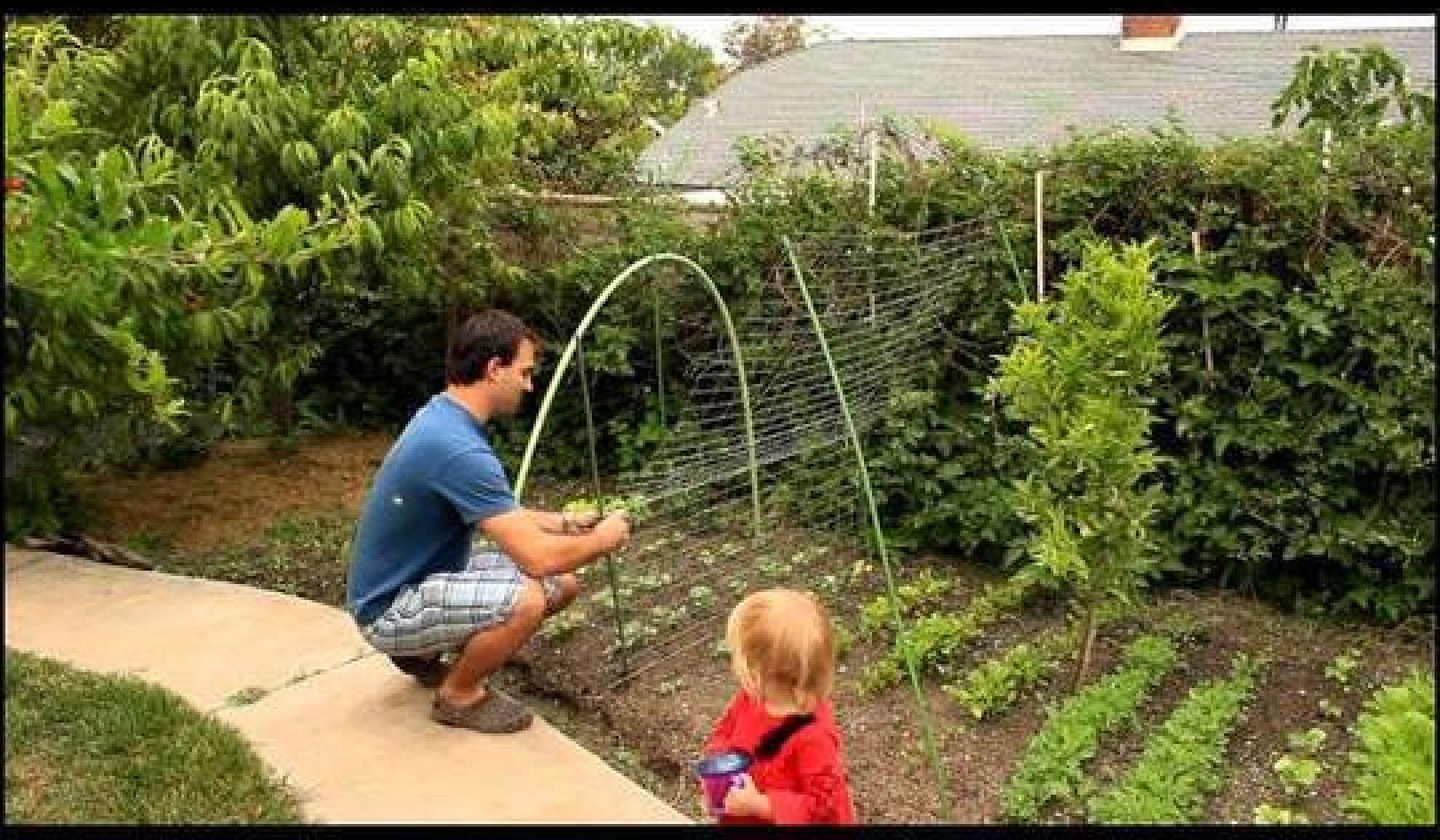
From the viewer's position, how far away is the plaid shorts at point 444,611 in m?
3.44

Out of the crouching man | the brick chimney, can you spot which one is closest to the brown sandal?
the crouching man

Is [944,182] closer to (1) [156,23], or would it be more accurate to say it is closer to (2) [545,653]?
(2) [545,653]

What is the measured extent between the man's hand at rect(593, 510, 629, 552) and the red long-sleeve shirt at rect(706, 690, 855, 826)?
910 mm

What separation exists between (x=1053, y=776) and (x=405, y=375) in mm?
4529

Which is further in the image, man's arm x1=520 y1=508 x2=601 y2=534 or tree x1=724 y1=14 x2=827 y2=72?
tree x1=724 y1=14 x2=827 y2=72

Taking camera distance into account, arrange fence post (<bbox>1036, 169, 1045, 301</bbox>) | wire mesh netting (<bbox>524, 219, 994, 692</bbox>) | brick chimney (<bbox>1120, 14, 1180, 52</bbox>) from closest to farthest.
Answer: wire mesh netting (<bbox>524, 219, 994, 692</bbox>)
fence post (<bbox>1036, 169, 1045, 301</bbox>)
brick chimney (<bbox>1120, 14, 1180, 52</bbox>)

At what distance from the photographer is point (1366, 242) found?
4816 mm

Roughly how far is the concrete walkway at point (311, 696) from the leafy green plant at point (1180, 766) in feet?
3.87

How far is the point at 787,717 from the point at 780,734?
36 mm

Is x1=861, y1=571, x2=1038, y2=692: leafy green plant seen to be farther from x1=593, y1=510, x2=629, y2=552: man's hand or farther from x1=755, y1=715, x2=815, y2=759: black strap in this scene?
x1=755, y1=715, x2=815, y2=759: black strap

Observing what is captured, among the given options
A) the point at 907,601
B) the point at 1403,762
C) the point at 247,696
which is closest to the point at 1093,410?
the point at 907,601

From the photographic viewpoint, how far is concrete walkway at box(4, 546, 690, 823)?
3.14 meters

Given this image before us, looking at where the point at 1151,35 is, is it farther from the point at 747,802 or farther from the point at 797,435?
the point at 747,802

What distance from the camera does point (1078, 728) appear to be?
3.76 m
